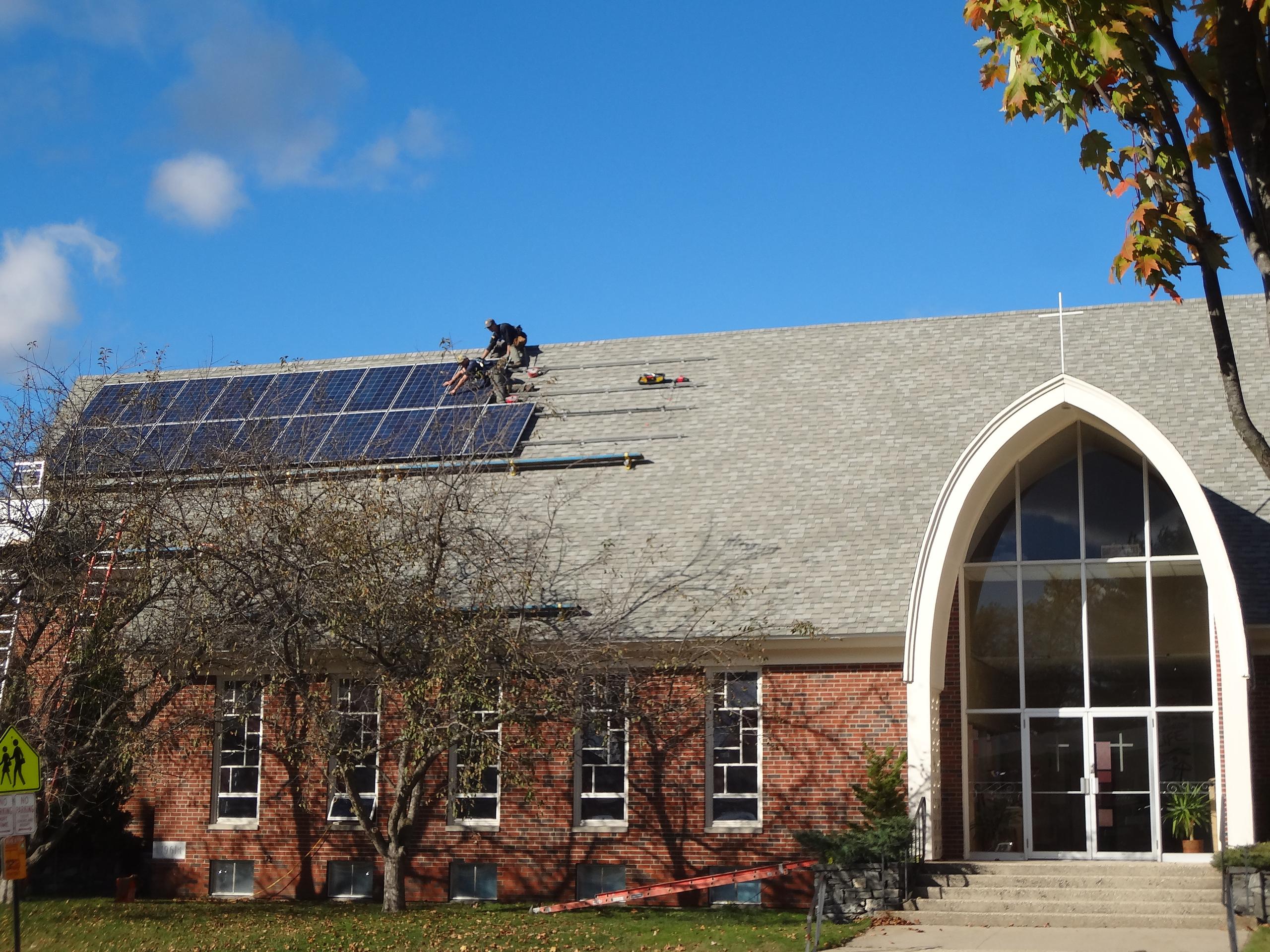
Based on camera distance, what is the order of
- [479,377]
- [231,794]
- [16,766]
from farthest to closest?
1. [479,377]
2. [231,794]
3. [16,766]

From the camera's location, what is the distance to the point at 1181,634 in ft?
61.9

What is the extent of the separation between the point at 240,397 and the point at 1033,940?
1774 cm

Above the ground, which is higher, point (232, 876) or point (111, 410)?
point (111, 410)

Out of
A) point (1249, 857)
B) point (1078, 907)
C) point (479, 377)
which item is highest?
point (479, 377)

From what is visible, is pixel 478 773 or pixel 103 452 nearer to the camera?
pixel 478 773

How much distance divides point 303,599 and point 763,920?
6.91 m

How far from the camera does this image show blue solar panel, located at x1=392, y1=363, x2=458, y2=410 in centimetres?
2553

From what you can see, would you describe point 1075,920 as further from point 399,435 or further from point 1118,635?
point 399,435

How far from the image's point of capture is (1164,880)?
16.5m

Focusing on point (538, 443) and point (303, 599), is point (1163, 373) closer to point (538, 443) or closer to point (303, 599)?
point (538, 443)

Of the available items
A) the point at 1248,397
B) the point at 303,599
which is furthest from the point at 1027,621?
the point at 303,599

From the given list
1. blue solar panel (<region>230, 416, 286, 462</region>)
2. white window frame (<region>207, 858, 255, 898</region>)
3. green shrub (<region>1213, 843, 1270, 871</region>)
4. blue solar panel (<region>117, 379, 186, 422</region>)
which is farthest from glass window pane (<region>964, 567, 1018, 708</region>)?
blue solar panel (<region>117, 379, 186, 422</region>)

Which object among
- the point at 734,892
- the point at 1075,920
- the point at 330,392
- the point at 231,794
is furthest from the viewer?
the point at 330,392

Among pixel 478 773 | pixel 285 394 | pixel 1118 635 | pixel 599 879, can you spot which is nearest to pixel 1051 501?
pixel 1118 635
